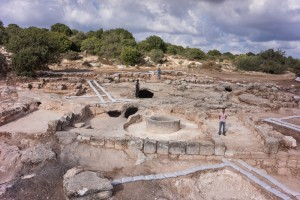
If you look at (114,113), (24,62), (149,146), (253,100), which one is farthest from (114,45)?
(149,146)

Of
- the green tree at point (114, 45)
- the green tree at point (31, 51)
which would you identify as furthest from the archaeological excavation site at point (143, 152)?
the green tree at point (114, 45)

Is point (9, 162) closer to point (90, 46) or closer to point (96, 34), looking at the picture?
point (90, 46)

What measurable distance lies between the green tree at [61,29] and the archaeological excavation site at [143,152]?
Answer: 3687 centimetres

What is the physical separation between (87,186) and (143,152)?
298cm

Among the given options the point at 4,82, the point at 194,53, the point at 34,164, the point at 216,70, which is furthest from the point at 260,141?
the point at 194,53

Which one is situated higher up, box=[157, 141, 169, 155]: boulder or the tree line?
the tree line

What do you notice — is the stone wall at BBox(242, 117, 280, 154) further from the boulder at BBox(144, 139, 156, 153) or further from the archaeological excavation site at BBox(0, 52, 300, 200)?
the boulder at BBox(144, 139, 156, 153)

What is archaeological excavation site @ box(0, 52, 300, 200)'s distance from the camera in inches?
286

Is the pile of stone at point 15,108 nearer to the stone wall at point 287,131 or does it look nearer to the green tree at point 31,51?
the green tree at point 31,51

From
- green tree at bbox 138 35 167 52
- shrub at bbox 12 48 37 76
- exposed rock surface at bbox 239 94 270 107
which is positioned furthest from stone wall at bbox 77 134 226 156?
green tree at bbox 138 35 167 52

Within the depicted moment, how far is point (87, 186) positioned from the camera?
6.62 metres

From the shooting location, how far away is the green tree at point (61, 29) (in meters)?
49.3

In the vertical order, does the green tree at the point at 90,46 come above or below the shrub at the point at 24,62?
above

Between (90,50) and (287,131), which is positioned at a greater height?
(90,50)
